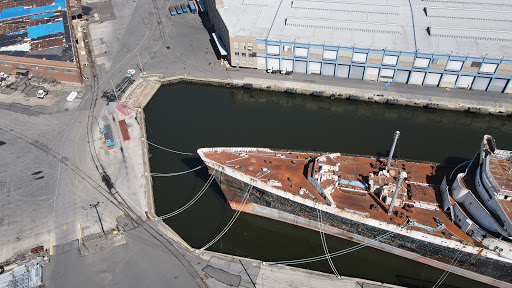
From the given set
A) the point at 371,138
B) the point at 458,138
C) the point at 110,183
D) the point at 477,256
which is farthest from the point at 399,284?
the point at 110,183

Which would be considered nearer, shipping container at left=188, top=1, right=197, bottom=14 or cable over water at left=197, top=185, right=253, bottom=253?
cable over water at left=197, top=185, right=253, bottom=253

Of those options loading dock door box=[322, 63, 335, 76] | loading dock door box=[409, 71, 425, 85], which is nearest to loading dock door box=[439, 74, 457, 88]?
loading dock door box=[409, 71, 425, 85]

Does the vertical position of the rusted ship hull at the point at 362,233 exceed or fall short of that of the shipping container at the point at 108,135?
it falls short

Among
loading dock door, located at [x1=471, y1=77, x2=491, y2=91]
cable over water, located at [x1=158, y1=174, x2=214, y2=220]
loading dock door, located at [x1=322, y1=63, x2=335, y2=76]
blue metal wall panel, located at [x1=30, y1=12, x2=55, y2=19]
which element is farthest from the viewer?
blue metal wall panel, located at [x1=30, y1=12, x2=55, y2=19]

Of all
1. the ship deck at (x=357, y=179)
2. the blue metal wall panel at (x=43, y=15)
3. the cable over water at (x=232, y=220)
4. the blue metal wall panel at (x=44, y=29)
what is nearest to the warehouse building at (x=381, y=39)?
the ship deck at (x=357, y=179)

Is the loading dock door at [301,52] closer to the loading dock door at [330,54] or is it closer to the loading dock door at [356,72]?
the loading dock door at [330,54]

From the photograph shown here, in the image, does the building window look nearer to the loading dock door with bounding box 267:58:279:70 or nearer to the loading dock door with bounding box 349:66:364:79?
the loading dock door with bounding box 267:58:279:70

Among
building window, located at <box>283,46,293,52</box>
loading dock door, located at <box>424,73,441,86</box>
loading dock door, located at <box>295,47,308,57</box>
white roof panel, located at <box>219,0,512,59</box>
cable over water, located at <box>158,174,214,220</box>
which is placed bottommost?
cable over water, located at <box>158,174,214,220</box>

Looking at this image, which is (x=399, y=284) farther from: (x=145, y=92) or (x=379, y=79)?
(x=145, y=92)
